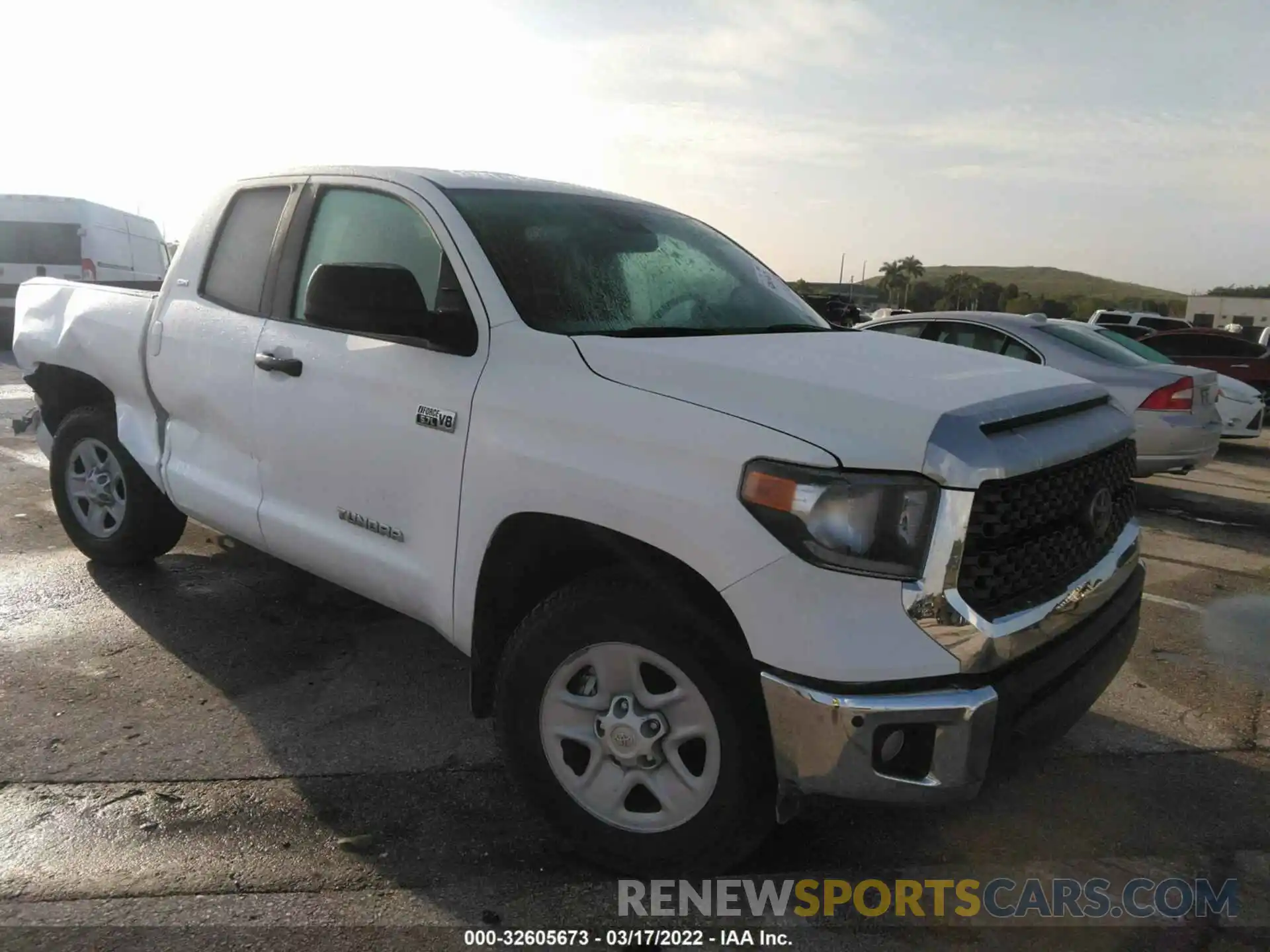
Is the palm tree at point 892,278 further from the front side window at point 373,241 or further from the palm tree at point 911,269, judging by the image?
the front side window at point 373,241

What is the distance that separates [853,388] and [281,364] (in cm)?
211

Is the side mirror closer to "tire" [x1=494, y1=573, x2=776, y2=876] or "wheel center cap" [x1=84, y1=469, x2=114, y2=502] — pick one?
"tire" [x1=494, y1=573, x2=776, y2=876]

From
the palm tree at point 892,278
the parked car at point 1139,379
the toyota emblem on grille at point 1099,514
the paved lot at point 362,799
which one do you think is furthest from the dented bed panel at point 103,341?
the palm tree at point 892,278

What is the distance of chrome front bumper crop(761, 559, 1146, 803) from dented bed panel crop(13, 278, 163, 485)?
3.33 metres

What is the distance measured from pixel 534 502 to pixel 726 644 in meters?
0.68

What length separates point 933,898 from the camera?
8.77ft

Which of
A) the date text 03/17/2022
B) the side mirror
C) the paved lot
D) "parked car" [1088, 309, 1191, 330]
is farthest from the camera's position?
"parked car" [1088, 309, 1191, 330]

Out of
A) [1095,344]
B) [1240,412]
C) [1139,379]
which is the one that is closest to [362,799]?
[1139,379]

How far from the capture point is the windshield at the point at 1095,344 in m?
7.94

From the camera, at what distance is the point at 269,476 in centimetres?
364

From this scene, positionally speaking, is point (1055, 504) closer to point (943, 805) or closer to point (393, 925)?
point (943, 805)

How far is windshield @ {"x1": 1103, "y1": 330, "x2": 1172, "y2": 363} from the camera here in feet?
27.8

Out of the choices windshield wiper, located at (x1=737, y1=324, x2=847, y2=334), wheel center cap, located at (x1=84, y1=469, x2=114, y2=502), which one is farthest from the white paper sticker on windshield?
wheel center cap, located at (x1=84, y1=469, x2=114, y2=502)

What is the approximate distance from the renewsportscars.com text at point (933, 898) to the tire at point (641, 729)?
0.11 metres
